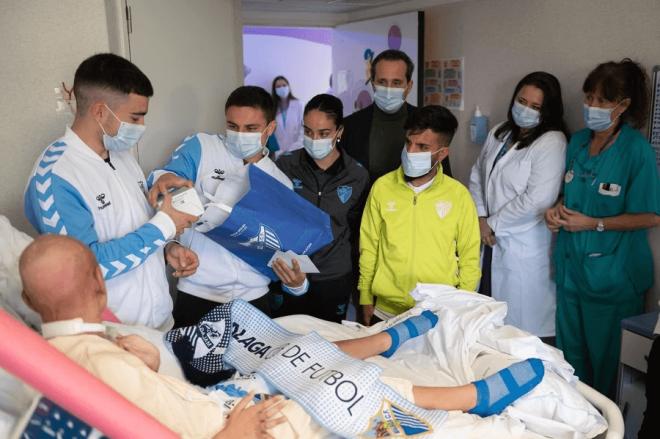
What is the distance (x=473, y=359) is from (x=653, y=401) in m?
0.63

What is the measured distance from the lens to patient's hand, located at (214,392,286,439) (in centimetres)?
134

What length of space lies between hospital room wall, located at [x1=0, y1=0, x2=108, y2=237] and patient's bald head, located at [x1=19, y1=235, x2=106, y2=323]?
3.39 feet

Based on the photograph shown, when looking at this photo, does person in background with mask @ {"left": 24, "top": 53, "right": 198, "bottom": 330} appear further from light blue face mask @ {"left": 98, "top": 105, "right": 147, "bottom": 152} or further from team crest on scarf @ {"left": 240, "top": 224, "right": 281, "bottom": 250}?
team crest on scarf @ {"left": 240, "top": 224, "right": 281, "bottom": 250}

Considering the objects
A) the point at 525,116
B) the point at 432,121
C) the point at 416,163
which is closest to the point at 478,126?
the point at 525,116

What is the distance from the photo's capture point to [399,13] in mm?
4570

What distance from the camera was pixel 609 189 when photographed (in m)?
2.71

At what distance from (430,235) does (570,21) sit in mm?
1647

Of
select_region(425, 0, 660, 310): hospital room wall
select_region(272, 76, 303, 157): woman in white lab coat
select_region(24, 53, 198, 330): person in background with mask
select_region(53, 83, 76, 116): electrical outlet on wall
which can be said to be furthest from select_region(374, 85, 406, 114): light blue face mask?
select_region(272, 76, 303, 157): woman in white lab coat

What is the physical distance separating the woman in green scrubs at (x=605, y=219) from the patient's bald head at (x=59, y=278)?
2235 mm

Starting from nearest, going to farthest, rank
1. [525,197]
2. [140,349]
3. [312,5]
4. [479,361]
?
[140,349] < [479,361] < [525,197] < [312,5]

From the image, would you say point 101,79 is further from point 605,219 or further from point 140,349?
point 605,219

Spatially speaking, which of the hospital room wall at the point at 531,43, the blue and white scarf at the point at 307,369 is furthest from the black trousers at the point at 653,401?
the hospital room wall at the point at 531,43

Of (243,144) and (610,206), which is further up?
(243,144)

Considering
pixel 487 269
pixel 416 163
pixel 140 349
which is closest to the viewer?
pixel 140 349
